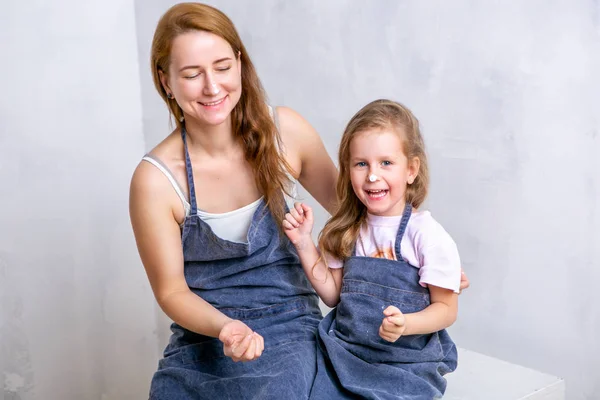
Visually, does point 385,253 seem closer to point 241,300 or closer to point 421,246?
point 421,246

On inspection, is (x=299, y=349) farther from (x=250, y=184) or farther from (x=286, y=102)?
(x=286, y=102)

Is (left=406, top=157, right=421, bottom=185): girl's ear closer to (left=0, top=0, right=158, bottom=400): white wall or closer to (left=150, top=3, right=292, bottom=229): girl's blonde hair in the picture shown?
(left=150, top=3, right=292, bottom=229): girl's blonde hair

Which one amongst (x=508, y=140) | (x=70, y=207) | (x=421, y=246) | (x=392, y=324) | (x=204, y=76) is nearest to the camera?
(x=392, y=324)

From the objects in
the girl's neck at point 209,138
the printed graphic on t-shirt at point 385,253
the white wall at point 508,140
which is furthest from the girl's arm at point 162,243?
the white wall at point 508,140

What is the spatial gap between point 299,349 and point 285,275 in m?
0.23

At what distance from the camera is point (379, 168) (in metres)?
1.66

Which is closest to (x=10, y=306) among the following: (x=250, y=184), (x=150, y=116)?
(x=150, y=116)

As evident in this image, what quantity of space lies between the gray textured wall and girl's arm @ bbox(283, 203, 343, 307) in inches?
29.9

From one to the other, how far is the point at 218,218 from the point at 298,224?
21 centimetres

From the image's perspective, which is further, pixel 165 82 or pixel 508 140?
pixel 508 140

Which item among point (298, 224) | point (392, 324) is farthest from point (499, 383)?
point (298, 224)

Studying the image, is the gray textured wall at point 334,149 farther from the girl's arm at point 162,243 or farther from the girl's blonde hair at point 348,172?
the girl's arm at point 162,243

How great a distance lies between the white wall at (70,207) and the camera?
9.33 ft

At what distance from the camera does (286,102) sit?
3016 mm
